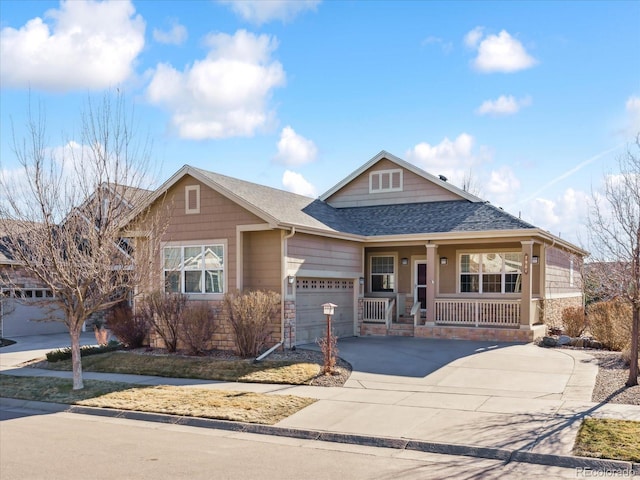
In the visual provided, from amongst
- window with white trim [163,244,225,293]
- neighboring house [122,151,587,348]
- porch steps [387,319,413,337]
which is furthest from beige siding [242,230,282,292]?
porch steps [387,319,413,337]

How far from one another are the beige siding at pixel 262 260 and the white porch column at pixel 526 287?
301 inches

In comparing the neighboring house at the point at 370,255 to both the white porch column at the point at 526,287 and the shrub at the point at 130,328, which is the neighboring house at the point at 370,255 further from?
the shrub at the point at 130,328

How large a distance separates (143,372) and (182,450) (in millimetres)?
6671

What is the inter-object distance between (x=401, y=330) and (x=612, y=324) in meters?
6.46

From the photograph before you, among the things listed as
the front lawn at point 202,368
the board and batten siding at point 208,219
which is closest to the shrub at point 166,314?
the board and batten siding at point 208,219

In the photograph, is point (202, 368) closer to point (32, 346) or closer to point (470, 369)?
point (470, 369)

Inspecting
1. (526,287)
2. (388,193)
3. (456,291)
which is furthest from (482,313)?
(388,193)

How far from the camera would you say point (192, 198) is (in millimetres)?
17453

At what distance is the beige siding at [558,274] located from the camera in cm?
2161

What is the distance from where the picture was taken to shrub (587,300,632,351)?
616 inches

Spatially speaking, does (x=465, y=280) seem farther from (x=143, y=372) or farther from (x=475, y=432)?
(x=475, y=432)

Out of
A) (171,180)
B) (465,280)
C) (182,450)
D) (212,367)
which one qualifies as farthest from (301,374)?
(465,280)

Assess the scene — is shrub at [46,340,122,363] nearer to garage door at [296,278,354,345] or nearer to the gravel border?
garage door at [296,278,354,345]

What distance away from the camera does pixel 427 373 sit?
13.3 meters
